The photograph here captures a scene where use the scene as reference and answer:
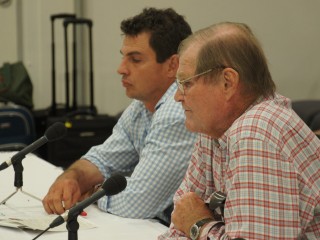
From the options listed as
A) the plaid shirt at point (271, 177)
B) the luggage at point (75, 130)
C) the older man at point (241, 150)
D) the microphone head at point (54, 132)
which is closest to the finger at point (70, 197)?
the microphone head at point (54, 132)

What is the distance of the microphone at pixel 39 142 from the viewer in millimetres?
2098

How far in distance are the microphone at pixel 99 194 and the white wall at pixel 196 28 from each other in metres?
2.19

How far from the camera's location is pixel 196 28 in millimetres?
5125

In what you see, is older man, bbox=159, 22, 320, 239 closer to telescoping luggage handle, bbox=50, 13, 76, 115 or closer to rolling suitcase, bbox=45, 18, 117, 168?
rolling suitcase, bbox=45, 18, 117, 168

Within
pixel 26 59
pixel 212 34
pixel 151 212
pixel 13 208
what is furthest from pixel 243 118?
pixel 26 59

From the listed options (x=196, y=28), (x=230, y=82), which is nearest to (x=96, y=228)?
(x=230, y=82)

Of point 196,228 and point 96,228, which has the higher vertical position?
point 196,228

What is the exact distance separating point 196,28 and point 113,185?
12.0 feet

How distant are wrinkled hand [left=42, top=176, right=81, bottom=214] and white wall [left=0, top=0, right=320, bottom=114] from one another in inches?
64.7

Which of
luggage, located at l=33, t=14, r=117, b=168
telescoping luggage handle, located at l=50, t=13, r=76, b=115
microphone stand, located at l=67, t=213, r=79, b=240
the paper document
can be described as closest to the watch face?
microphone stand, located at l=67, t=213, r=79, b=240

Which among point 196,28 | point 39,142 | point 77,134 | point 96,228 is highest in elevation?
point 196,28

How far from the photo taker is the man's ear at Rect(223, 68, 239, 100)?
1.63m

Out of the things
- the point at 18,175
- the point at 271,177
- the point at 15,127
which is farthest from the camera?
the point at 15,127

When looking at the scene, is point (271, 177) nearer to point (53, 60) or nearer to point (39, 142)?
point (39, 142)
